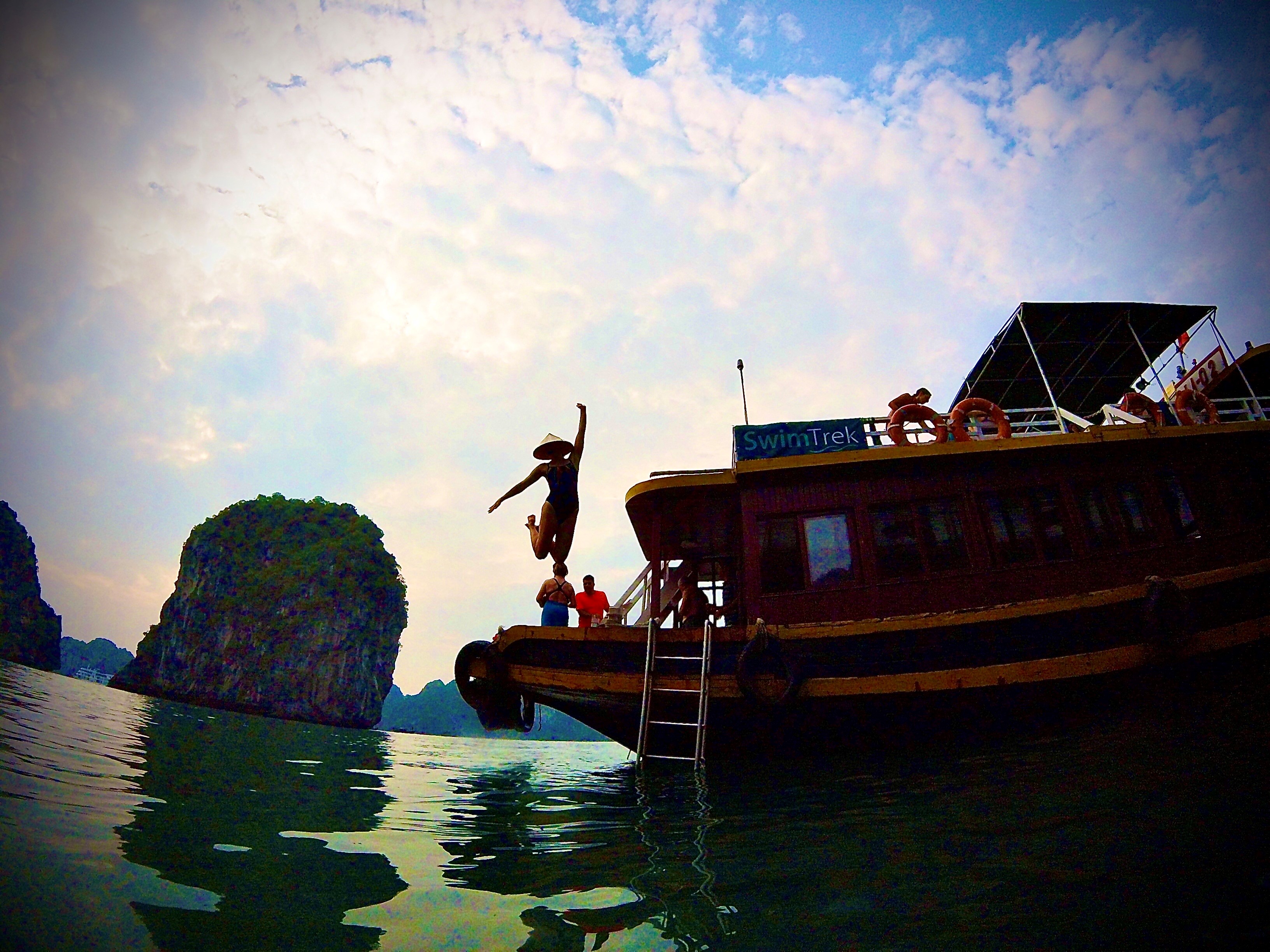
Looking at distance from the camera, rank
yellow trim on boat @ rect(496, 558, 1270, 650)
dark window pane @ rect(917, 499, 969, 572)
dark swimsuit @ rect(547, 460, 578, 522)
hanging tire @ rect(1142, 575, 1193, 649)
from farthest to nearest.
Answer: dark swimsuit @ rect(547, 460, 578, 522)
dark window pane @ rect(917, 499, 969, 572)
yellow trim on boat @ rect(496, 558, 1270, 650)
hanging tire @ rect(1142, 575, 1193, 649)

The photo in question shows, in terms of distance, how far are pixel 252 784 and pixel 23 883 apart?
11.6ft

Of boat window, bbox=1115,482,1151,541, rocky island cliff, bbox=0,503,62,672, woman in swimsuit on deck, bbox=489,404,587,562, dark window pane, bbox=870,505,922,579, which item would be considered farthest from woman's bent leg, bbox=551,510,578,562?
rocky island cliff, bbox=0,503,62,672

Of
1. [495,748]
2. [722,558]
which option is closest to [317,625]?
[495,748]

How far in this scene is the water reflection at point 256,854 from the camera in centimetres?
170

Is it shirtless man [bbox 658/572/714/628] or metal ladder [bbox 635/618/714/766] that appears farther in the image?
shirtless man [bbox 658/572/714/628]

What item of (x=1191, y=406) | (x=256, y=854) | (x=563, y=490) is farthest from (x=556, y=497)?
(x=1191, y=406)

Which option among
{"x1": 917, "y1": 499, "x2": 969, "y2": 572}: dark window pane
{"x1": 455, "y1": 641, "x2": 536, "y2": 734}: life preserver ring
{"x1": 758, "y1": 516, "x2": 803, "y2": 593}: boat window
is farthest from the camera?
{"x1": 455, "y1": 641, "x2": 536, "y2": 734}: life preserver ring

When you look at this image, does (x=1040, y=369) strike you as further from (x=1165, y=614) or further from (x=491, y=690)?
(x=491, y=690)

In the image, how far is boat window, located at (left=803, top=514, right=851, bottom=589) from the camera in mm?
6562

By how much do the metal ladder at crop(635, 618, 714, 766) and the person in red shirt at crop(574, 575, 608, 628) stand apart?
1278 millimetres

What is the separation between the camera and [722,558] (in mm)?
9719

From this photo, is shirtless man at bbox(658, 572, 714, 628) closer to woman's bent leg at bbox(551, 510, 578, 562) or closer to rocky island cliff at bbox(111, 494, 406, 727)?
woman's bent leg at bbox(551, 510, 578, 562)

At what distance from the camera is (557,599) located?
7211mm

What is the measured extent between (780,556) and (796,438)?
1669 mm
